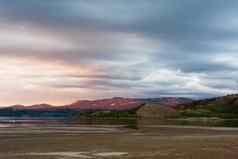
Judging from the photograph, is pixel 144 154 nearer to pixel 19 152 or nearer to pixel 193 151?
pixel 193 151

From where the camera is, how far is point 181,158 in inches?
1264

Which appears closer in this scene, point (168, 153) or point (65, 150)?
point (168, 153)

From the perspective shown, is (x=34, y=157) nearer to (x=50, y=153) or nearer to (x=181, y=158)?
(x=50, y=153)

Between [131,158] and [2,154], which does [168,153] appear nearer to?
[131,158]

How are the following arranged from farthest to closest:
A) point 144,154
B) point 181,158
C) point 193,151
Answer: point 193,151 < point 144,154 < point 181,158

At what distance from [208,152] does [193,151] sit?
1.34 m

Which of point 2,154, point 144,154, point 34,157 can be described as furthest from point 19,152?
point 144,154

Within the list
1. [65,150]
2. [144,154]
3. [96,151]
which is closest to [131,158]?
[144,154]

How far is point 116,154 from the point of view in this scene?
115 feet

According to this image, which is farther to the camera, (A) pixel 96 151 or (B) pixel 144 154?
(A) pixel 96 151

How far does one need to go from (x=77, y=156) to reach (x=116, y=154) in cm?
321

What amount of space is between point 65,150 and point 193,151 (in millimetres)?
11257

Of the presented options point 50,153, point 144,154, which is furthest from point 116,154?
point 50,153

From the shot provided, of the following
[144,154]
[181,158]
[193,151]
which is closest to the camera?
[181,158]
